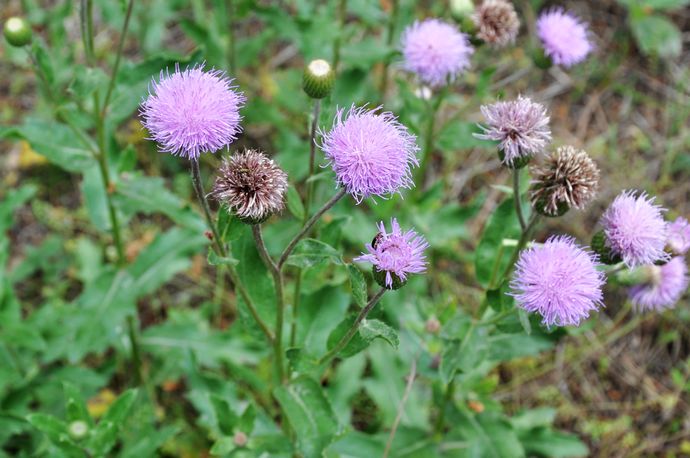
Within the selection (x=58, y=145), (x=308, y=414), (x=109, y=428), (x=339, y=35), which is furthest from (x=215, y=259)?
(x=339, y=35)

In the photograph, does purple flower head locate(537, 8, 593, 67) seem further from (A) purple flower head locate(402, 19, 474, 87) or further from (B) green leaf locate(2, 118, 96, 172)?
(B) green leaf locate(2, 118, 96, 172)

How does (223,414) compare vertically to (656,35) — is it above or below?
below

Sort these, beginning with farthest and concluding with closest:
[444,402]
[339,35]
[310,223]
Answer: [339,35] < [444,402] < [310,223]

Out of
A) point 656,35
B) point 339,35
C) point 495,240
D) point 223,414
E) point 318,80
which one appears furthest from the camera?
point 656,35

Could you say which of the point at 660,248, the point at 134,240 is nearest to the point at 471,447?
the point at 660,248

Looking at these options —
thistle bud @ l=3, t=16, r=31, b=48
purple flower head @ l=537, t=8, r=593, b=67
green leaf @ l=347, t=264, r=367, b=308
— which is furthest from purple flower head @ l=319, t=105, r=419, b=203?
thistle bud @ l=3, t=16, r=31, b=48

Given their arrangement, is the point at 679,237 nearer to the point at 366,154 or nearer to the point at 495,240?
the point at 495,240
